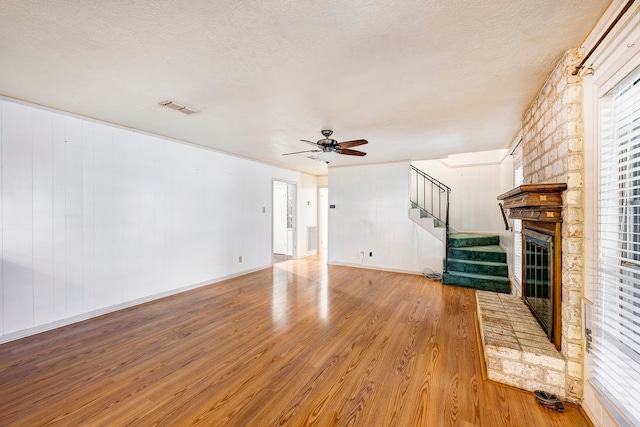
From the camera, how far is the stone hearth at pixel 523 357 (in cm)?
198

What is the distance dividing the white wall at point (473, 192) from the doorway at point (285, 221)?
12.7ft

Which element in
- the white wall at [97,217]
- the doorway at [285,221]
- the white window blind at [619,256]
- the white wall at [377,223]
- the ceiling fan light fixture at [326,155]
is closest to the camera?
the white window blind at [619,256]

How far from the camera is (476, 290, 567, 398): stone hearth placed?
1980 mm

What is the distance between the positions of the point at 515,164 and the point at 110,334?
6.08 m

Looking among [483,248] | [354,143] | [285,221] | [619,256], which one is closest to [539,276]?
[619,256]

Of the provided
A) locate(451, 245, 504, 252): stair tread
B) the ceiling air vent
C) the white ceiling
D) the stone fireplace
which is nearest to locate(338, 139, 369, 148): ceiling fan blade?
the white ceiling

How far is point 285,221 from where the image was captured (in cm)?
804

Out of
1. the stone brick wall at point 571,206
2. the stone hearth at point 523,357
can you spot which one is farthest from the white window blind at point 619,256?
the stone hearth at point 523,357

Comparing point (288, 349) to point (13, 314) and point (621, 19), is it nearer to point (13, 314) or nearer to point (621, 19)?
point (13, 314)

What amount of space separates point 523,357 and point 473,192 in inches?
206

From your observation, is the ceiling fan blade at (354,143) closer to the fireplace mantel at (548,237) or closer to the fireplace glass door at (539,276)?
the fireplace mantel at (548,237)

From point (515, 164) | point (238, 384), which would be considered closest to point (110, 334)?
point (238, 384)

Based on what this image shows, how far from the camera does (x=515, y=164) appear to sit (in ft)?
14.0

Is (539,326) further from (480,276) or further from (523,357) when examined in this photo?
(480,276)
